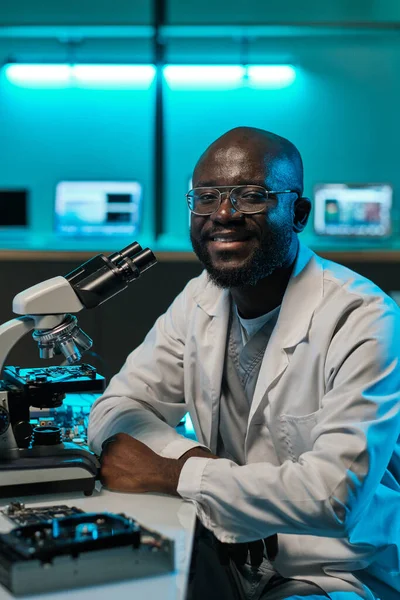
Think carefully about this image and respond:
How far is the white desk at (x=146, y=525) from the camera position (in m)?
1.10

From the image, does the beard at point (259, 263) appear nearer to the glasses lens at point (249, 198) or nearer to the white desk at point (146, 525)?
the glasses lens at point (249, 198)

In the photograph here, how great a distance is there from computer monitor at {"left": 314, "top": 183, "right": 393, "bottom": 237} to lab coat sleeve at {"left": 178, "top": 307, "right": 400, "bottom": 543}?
266cm

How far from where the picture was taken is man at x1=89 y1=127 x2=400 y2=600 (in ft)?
4.90

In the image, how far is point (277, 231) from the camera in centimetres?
183

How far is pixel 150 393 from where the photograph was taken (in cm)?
198

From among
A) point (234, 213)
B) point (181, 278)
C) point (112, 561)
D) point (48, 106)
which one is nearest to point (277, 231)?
point (234, 213)

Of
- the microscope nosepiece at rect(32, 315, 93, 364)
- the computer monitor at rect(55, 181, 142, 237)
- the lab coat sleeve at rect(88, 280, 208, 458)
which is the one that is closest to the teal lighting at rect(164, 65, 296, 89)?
the computer monitor at rect(55, 181, 142, 237)

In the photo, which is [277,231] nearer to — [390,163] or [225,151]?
[225,151]

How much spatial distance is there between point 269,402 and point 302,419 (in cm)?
9

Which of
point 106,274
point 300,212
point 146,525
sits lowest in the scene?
point 146,525

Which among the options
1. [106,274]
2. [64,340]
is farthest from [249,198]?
[64,340]

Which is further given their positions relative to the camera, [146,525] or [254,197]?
[254,197]

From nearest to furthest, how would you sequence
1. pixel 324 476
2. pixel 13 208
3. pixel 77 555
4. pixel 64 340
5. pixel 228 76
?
pixel 77 555
pixel 324 476
pixel 64 340
pixel 13 208
pixel 228 76

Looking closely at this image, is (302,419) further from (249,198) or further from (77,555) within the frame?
(77,555)
